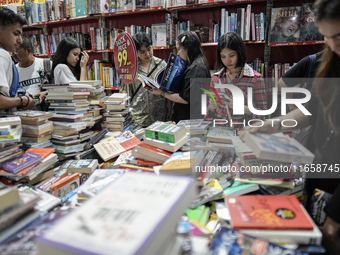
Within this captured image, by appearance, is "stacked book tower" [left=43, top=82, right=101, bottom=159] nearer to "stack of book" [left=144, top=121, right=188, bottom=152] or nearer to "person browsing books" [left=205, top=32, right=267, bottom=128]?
"stack of book" [left=144, top=121, right=188, bottom=152]

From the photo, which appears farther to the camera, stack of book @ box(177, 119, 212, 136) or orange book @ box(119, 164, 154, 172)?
stack of book @ box(177, 119, 212, 136)

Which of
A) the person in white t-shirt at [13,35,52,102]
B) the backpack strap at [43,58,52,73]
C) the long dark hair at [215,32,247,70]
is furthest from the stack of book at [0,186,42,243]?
the backpack strap at [43,58,52,73]

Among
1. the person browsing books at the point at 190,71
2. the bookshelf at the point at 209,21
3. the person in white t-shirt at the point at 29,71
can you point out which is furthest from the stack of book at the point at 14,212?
the bookshelf at the point at 209,21

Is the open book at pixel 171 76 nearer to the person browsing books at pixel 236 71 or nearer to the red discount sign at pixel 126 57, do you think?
the red discount sign at pixel 126 57

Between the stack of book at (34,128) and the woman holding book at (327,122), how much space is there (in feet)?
4.59

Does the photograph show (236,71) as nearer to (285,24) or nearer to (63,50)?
(285,24)

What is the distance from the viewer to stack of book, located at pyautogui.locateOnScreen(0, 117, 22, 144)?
1285 mm

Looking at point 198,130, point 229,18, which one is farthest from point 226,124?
point 229,18

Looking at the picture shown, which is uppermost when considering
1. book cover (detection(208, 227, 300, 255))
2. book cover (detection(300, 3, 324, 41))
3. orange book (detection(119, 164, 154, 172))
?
book cover (detection(300, 3, 324, 41))

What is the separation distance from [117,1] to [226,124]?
296 centimetres

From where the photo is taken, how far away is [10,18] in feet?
5.40

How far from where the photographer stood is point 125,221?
474 mm

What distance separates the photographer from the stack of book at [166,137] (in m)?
1.30

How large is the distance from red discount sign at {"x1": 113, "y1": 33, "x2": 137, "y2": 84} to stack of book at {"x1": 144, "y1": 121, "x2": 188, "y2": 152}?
812 mm
